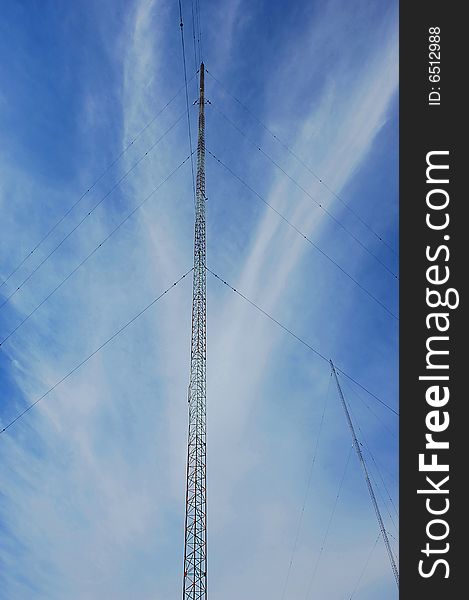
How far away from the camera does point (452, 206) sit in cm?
1412

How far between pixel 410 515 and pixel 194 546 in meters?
31.5

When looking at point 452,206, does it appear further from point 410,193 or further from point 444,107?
point 444,107

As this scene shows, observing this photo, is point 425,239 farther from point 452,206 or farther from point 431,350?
point 431,350

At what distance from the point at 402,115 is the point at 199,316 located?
3460 cm

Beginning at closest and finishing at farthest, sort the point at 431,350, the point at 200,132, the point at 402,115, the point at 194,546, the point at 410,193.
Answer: the point at 431,350 → the point at 410,193 → the point at 402,115 → the point at 194,546 → the point at 200,132

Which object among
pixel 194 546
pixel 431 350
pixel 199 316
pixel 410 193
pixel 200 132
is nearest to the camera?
pixel 431 350

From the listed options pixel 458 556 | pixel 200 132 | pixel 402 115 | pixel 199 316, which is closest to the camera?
pixel 458 556

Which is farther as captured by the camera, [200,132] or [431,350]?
[200,132]

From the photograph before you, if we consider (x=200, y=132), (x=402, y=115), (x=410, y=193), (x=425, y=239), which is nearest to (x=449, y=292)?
(x=425, y=239)

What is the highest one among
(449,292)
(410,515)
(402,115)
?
(402,115)

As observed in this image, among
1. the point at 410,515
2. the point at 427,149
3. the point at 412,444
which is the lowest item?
the point at 410,515

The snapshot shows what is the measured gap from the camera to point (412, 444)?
13039 mm

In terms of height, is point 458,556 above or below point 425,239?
below

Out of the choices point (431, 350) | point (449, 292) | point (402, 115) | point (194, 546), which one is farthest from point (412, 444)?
point (194, 546)
